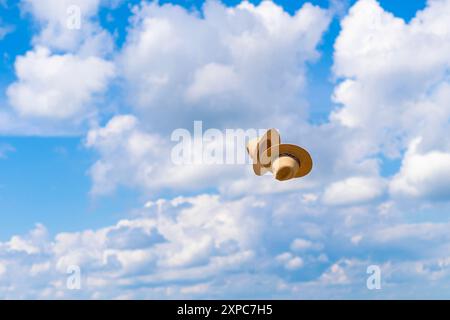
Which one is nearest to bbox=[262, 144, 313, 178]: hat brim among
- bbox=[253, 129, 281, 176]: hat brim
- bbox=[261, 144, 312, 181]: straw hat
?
bbox=[261, 144, 312, 181]: straw hat

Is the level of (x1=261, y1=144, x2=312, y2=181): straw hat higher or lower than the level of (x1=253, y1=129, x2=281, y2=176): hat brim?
lower

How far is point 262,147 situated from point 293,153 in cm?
187

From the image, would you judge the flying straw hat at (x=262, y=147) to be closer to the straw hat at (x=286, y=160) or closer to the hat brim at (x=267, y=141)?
the hat brim at (x=267, y=141)

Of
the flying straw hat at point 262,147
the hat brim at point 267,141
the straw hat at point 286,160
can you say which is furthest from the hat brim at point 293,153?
the hat brim at point 267,141

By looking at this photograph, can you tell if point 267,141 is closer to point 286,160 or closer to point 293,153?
point 293,153

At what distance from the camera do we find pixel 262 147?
33500mm

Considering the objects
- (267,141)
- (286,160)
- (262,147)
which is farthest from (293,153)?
(262,147)

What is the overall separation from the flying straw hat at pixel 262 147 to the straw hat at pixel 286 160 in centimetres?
32

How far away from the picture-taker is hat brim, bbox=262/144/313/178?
32.4 meters

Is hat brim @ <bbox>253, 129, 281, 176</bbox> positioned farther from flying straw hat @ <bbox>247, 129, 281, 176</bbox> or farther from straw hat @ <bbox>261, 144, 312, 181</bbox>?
straw hat @ <bbox>261, 144, 312, 181</bbox>

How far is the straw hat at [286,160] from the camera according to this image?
32.1m

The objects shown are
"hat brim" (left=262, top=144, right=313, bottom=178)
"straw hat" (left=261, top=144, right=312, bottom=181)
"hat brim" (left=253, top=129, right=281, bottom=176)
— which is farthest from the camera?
"hat brim" (left=253, top=129, right=281, bottom=176)
